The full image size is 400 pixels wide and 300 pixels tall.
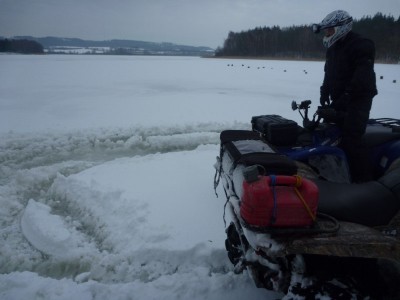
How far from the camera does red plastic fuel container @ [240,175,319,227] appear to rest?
168cm

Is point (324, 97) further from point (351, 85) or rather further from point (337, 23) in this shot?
point (337, 23)

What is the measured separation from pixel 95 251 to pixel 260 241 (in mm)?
1776

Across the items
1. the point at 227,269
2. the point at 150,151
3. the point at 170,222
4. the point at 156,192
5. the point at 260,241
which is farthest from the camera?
the point at 150,151

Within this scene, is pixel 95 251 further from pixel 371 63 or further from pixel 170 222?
pixel 371 63

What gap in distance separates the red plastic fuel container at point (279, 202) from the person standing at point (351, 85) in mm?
1467

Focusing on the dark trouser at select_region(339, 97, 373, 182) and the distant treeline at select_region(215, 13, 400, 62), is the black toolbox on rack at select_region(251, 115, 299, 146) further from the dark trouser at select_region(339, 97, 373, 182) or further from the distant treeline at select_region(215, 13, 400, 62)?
the distant treeline at select_region(215, 13, 400, 62)

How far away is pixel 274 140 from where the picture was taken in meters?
3.05

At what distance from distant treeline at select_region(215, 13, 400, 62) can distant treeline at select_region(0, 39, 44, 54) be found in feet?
126

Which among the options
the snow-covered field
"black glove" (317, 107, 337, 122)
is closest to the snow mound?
the snow-covered field

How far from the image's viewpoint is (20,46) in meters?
64.4

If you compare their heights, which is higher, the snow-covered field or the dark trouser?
the dark trouser

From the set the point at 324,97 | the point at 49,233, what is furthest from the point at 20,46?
the point at 324,97

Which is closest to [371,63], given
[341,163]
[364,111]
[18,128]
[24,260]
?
[364,111]

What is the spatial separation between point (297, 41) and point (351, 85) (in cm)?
6800
